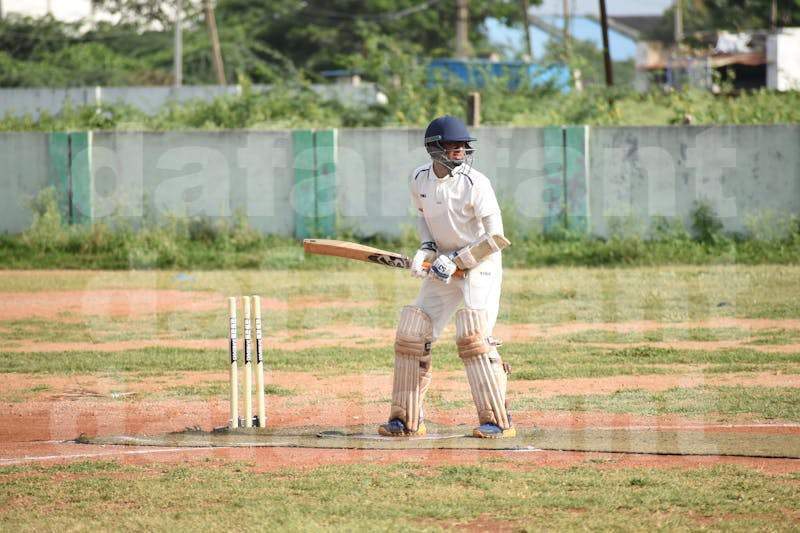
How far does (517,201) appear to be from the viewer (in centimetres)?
2156

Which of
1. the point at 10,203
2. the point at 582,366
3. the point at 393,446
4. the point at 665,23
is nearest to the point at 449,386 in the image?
the point at 582,366

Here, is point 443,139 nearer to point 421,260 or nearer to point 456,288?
point 421,260

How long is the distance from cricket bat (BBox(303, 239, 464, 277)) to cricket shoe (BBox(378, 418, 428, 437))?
118 cm

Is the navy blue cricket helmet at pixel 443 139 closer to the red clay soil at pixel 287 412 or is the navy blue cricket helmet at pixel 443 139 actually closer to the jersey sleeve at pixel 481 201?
the jersey sleeve at pixel 481 201

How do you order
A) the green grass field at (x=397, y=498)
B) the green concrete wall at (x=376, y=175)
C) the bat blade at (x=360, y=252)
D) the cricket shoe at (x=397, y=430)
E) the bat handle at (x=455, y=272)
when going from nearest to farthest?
1. the green grass field at (x=397, y=498)
2. the bat handle at (x=455, y=272)
3. the cricket shoe at (x=397, y=430)
4. the bat blade at (x=360, y=252)
5. the green concrete wall at (x=376, y=175)

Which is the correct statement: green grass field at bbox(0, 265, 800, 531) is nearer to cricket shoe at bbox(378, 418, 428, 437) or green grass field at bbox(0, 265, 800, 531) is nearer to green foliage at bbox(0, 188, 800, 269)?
green foliage at bbox(0, 188, 800, 269)

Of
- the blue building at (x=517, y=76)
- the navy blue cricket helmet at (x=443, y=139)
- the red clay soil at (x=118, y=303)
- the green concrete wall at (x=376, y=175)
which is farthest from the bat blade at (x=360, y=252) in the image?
the blue building at (x=517, y=76)

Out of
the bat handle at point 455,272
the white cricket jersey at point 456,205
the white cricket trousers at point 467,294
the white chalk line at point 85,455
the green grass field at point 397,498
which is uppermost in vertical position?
the white cricket jersey at point 456,205

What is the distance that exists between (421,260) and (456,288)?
0.40 metres

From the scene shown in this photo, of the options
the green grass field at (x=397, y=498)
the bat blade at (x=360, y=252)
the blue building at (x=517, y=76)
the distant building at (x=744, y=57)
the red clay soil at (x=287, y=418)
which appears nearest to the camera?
the green grass field at (x=397, y=498)

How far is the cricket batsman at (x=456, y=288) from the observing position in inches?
347

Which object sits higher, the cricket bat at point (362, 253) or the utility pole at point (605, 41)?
the utility pole at point (605, 41)

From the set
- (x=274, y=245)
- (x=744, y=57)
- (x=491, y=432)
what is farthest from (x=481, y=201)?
(x=744, y=57)

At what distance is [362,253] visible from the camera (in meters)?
9.24
